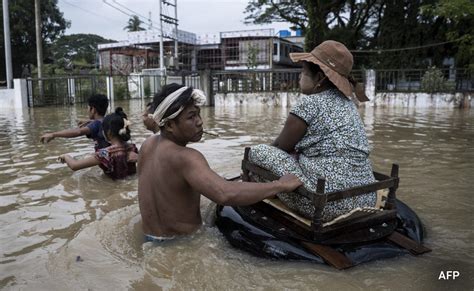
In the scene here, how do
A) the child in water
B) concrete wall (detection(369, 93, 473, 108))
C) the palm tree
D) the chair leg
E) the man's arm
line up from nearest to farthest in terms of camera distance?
the man's arm → the chair leg → the child in water → concrete wall (detection(369, 93, 473, 108)) → the palm tree

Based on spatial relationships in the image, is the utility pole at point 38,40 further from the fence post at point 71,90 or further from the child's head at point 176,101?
the child's head at point 176,101

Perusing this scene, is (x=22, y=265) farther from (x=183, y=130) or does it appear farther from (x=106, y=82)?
(x=106, y=82)

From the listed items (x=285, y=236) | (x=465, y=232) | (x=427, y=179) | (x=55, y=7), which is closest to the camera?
(x=285, y=236)

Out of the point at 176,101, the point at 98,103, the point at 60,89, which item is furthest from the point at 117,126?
the point at 60,89

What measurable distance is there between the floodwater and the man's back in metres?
0.14

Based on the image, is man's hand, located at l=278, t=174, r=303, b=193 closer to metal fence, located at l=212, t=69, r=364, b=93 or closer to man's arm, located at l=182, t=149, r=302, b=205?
man's arm, located at l=182, t=149, r=302, b=205

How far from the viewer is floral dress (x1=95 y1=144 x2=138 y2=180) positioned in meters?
5.40

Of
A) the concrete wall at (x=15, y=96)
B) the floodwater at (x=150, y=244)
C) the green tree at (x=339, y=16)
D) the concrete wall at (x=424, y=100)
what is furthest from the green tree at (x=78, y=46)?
the floodwater at (x=150, y=244)

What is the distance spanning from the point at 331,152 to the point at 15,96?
19.2m

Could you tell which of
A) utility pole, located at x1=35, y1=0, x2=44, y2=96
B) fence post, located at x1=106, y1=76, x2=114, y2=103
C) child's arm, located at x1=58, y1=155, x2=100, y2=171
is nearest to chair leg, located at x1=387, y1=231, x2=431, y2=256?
child's arm, located at x1=58, y1=155, x2=100, y2=171

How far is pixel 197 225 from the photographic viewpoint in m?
3.21

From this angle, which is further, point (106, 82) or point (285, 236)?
point (106, 82)

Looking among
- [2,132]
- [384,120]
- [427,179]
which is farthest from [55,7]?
[427,179]

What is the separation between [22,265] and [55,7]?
4004 cm
